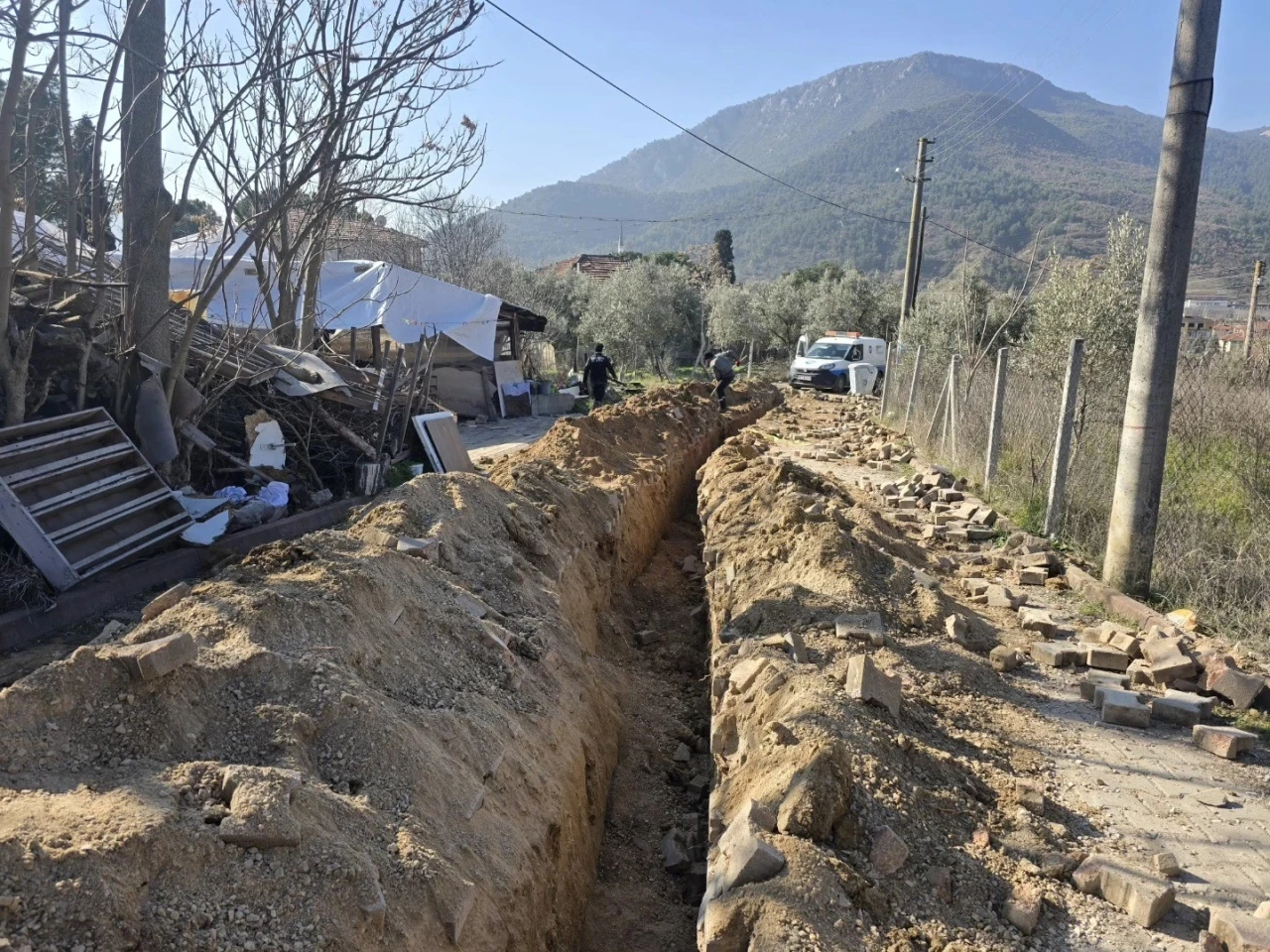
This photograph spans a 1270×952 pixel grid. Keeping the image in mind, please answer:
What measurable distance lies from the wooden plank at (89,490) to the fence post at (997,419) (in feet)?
29.5

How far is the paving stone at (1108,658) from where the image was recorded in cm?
567

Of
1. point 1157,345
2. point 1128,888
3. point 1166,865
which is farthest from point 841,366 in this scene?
point 1128,888

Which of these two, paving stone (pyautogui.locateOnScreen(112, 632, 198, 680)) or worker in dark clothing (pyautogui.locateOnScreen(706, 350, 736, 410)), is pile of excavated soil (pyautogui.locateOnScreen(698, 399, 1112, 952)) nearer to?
paving stone (pyautogui.locateOnScreen(112, 632, 198, 680))

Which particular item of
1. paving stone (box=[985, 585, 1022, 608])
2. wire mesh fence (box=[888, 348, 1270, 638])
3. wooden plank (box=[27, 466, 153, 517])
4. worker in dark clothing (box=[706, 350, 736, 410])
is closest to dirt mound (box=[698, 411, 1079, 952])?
paving stone (box=[985, 585, 1022, 608])

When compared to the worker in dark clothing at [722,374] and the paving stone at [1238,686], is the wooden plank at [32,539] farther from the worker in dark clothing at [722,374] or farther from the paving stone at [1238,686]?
the worker in dark clothing at [722,374]

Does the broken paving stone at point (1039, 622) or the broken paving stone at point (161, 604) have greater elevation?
the broken paving stone at point (161, 604)

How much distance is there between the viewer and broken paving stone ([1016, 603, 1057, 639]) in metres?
6.30

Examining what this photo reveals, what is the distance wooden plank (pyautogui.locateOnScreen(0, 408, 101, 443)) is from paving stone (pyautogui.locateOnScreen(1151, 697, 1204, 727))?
815 cm

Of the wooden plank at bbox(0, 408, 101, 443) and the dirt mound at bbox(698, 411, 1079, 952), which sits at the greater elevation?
the wooden plank at bbox(0, 408, 101, 443)

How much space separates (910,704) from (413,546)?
2.96 metres

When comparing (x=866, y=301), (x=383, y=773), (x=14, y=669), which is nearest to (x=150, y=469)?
(x=14, y=669)

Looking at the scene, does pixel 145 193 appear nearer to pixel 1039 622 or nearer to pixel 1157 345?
pixel 1039 622

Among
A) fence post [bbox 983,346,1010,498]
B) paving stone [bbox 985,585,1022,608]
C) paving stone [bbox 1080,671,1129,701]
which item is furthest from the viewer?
fence post [bbox 983,346,1010,498]

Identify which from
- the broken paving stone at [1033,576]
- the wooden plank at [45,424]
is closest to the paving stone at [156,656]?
the wooden plank at [45,424]
